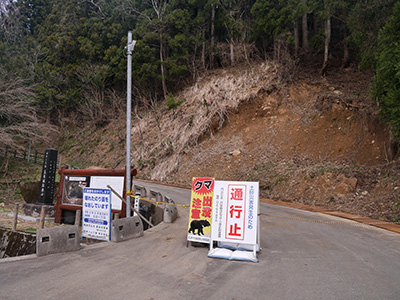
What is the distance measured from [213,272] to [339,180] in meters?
12.8

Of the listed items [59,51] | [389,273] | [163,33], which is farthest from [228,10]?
[389,273]

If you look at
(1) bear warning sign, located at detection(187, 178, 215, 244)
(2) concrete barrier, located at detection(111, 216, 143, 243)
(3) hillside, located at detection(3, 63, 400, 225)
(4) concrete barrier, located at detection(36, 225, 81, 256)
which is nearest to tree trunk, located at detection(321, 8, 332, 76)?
(3) hillside, located at detection(3, 63, 400, 225)

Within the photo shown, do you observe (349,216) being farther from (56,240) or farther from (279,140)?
(279,140)

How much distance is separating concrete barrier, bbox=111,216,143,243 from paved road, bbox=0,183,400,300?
0.27m

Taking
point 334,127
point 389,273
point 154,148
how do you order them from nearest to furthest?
point 389,273
point 334,127
point 154,148

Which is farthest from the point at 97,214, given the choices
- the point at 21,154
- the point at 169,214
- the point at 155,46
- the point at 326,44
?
the point at 155,46

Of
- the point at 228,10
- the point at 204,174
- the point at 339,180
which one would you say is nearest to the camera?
the point at 339,180

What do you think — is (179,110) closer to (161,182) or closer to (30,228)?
(161,182)

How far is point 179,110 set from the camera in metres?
34.0

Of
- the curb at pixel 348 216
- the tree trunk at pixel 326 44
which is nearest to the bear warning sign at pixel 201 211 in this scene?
the curb at pixel 348 216

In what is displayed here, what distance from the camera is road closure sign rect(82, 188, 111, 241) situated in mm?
9047

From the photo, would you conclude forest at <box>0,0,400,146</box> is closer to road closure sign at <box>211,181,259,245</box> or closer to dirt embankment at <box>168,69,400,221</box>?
dirt embankment at <box>168,69,400,221</box>

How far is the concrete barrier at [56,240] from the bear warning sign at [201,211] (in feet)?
9.42

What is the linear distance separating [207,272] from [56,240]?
3.88m
